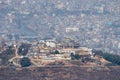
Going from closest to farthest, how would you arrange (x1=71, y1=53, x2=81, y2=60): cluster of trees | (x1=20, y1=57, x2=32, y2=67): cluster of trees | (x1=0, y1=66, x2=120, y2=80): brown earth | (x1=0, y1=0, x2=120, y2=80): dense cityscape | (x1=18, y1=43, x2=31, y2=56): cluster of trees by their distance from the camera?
1. (x1=0, y1=66, x2=120, y2=80): brown earth
2. (x1=20, y1=57, x2=32, y2=67): cluster of trees
3. (x1=71, y1=53, x2=81, y2=60): cluster of trees
4. (x1=18, y1=43, x2=31, y2=56): cluster of trees
5. (x1=0, y1=0, x2=120, y2=80): dense cityscape

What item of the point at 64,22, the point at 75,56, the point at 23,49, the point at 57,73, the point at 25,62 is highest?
the point at 64,22

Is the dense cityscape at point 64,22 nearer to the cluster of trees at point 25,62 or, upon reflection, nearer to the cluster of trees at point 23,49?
the cluster of trees at point 23,49

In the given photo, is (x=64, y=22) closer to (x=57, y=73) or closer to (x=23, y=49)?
(x=23, y=49)

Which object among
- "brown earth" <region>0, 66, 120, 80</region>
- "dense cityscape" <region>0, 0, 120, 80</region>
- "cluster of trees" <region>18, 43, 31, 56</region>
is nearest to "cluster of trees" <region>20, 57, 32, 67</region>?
"brown earth" <region>0, 66, 120, 80</region>

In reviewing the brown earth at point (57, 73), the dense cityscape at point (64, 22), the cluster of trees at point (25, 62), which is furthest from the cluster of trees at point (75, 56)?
the dense cityscape at point (64, 22)

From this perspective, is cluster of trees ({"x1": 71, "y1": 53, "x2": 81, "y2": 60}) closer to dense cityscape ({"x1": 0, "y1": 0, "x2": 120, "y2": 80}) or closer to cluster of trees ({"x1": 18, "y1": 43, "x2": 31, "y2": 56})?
cluster of trees ({"x1": 18, "y1": 43, "x2": 31, "y2": 56})

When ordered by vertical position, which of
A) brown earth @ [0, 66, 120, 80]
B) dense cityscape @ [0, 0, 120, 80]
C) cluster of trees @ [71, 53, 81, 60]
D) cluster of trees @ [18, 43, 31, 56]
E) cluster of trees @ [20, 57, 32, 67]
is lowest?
brown earth @ [0, 66, 120, 80]

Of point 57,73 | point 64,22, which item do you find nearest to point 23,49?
point 57,73

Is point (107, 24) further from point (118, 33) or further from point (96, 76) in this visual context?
point (96, 76)

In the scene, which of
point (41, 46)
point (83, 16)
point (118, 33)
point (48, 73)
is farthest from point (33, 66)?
point (83, 16)

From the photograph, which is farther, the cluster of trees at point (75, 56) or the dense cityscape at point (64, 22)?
the dense cityscape at point (64, 22)

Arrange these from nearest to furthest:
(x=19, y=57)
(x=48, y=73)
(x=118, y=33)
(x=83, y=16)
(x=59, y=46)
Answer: (x=48, y=73)
(x=19, y=57)
(x=59, y=46)
(x=118, y=33)
(x=83, y=16)
